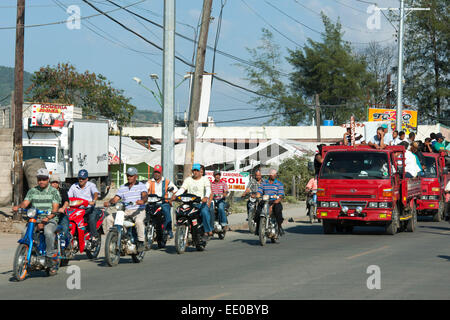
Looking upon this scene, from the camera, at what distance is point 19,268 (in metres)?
12.1

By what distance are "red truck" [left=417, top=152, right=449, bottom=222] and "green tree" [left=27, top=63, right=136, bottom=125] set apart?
47.5 metres

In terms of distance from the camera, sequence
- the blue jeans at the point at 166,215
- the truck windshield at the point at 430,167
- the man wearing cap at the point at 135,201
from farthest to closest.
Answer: the truck windshield at the point at 430,167, the blue jeans at the point at 166,215, the man wearing cap at the point at 135,201

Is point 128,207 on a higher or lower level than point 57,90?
lower

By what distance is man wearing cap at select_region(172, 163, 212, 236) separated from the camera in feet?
54.5

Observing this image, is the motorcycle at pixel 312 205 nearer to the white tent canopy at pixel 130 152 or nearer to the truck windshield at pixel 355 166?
the truck windshield at pixel 355 166

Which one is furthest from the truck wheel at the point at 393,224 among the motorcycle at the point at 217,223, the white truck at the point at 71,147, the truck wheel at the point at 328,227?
the white truck at the point at 71,147

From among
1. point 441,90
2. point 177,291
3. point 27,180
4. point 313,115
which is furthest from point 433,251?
point 313,115

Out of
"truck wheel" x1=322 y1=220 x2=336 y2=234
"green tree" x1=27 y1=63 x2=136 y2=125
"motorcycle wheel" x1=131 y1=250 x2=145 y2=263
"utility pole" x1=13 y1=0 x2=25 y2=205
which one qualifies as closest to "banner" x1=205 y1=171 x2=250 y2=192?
"truck wheel" x1=322 y1=220 x2=336 y2=234

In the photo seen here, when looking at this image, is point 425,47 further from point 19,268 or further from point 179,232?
point 19,268

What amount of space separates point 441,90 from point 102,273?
60.9 m

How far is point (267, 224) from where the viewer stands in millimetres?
18266

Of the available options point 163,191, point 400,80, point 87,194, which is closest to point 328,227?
point 163,191

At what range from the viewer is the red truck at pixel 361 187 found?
20.5 meters

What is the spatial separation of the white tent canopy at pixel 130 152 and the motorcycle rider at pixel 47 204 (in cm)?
2925
